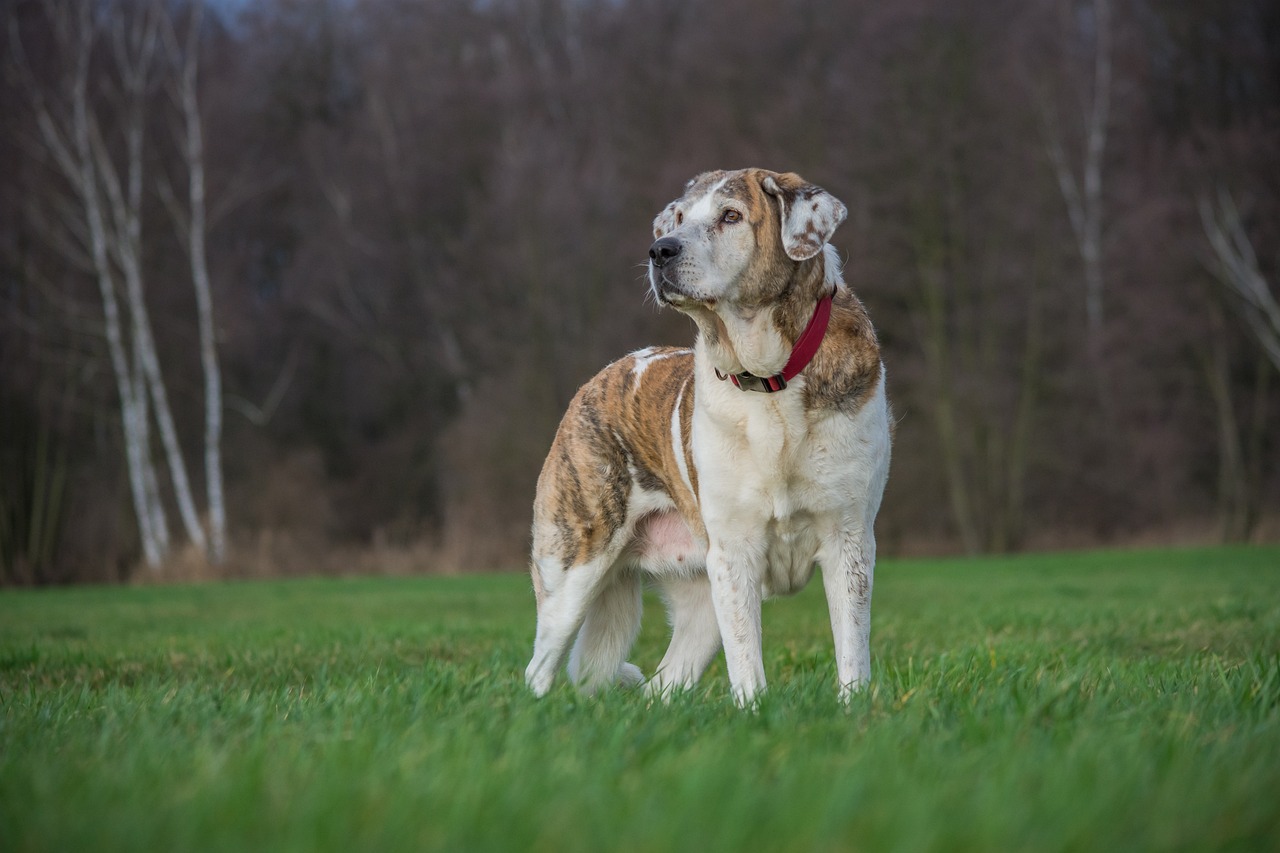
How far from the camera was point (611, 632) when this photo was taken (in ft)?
16.0

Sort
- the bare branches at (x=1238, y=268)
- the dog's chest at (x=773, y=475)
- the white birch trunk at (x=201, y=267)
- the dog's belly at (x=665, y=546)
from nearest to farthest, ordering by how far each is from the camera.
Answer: the dog's chest at (x=773, y=475) → the dog's belly at (x=665, y=546) → the white birch trunk at (x=201, y=267) → the bare branches at (x=1238, y=268)

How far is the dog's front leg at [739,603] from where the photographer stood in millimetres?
4051

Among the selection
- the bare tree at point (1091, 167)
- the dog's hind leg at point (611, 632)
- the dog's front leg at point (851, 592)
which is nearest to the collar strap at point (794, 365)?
the dog's front leg at point (851, 592)

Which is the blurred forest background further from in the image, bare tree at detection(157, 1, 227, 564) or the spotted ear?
the spotted ear

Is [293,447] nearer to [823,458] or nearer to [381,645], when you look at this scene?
[381,645]

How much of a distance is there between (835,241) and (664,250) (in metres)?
20.9

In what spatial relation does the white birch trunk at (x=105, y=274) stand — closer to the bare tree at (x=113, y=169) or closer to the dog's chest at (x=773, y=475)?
the bare tree at (x=113, y=169)

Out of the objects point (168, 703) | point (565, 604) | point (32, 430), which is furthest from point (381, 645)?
point (32, 430)

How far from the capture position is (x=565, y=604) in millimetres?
4762

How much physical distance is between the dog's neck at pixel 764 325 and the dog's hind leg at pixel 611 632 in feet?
3.90

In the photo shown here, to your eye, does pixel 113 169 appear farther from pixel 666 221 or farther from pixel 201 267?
pixel 666 221

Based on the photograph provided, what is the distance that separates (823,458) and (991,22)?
22355 mm

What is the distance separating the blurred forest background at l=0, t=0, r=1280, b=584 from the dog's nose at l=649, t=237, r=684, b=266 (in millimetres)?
Result: 18145

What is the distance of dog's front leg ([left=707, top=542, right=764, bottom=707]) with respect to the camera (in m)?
4.05
